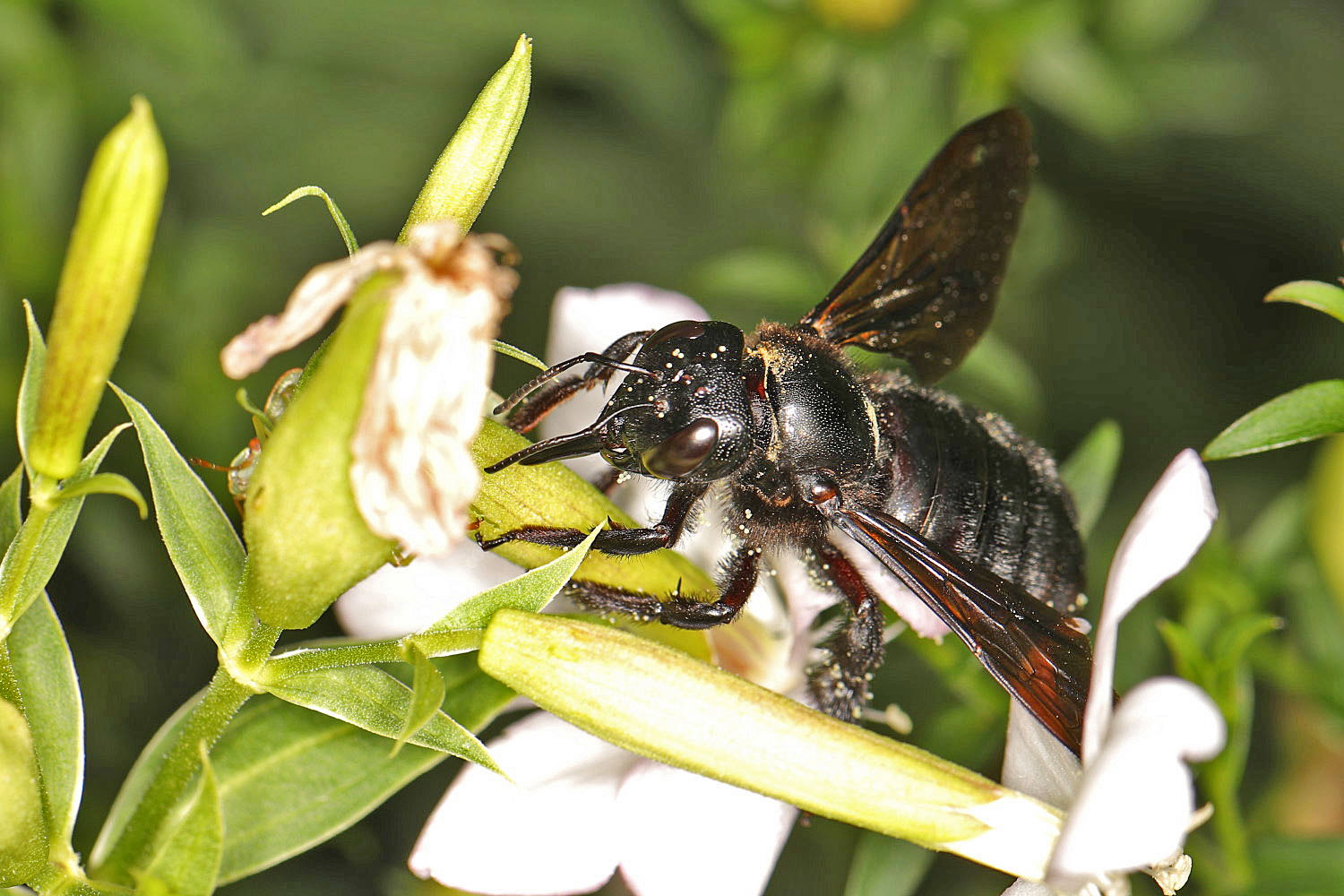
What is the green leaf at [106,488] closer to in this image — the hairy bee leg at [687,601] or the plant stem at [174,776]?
the plant stem at [174,776]

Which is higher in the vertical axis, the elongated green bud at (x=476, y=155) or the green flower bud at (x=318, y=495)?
the elongated green bud at (x=476, y=155)

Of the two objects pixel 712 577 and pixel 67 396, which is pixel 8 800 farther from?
pixel 712 577

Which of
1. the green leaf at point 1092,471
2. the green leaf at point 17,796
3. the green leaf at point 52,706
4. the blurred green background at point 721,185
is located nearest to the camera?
the green leaf at point 17,796

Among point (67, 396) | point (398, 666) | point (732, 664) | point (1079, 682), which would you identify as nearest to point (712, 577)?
point (732, 664)

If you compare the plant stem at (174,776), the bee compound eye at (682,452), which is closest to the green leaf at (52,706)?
the plant stem at (174,776)

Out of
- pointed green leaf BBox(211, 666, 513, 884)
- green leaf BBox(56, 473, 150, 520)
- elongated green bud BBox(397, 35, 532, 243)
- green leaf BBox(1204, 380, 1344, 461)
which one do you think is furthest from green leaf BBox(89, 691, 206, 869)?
green leaf BBox(1204, 380, 1344, 461)

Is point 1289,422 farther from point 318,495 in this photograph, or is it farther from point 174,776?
point 174,776
